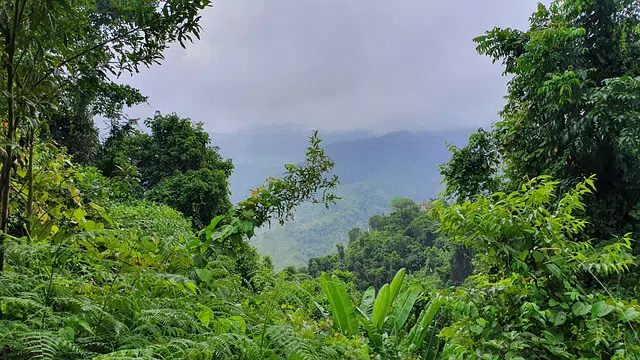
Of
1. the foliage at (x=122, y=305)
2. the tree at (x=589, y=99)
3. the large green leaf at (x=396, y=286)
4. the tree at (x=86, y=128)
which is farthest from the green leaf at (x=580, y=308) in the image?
the tree at (x=86, y=128)

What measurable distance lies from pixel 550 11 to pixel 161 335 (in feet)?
18.4

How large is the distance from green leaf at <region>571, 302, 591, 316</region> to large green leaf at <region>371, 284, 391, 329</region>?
1950 millimetres

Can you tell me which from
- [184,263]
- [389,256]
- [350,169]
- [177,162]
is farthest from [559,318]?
[350,169]

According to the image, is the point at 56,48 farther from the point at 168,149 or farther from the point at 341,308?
the point at 168,149

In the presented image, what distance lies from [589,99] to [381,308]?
2.91 metres

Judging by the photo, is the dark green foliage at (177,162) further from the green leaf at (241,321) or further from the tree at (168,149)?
the green leaf at (241,321)

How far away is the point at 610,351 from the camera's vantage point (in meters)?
1.43

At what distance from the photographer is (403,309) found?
3.40 meters

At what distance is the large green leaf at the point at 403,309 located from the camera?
3.36m

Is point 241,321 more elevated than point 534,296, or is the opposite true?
point 241,321

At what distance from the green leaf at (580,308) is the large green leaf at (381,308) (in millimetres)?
1950

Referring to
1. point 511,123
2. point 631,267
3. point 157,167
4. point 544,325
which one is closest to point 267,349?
point 544,325

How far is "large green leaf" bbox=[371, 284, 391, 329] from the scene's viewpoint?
3.26 metres

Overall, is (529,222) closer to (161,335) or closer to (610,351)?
(610,351)
